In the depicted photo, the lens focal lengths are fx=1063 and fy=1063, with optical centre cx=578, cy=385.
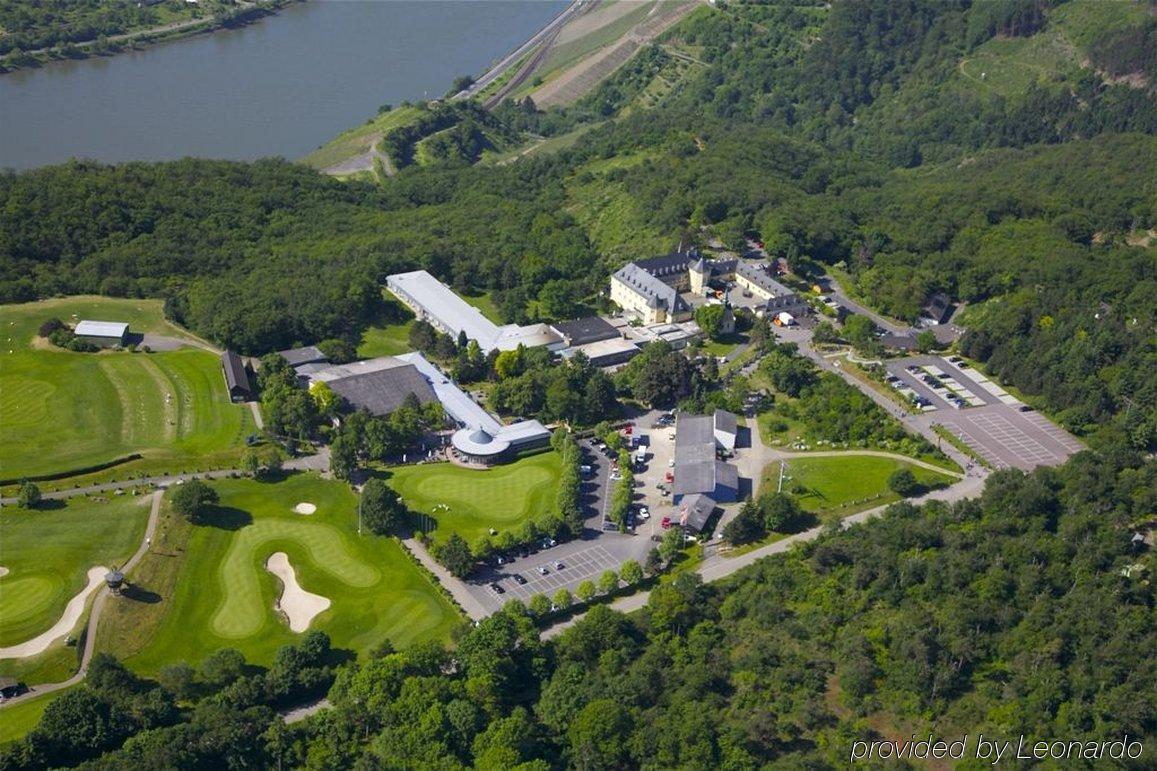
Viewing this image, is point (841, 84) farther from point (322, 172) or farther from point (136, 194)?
point (136, 194)

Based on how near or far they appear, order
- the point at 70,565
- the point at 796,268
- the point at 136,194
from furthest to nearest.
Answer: the point at 136,194, the point at 796,268, the point at 70,565

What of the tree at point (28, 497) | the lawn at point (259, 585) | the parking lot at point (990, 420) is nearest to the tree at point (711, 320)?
the parking lot at point (990, 420)

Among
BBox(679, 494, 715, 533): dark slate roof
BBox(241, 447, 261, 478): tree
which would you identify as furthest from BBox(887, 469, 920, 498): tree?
BBox(241, 447, 261, 478): tree

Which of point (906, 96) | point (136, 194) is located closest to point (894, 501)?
point (136, 194)

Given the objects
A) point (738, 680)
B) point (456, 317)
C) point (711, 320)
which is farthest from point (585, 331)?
point (738, 680)

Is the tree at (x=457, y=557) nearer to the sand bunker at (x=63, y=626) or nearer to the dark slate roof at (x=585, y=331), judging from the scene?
the sand bunker at (x=63, y=626)

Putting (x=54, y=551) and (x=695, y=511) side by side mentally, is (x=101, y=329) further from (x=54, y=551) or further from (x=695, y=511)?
(x=695, y=511)
